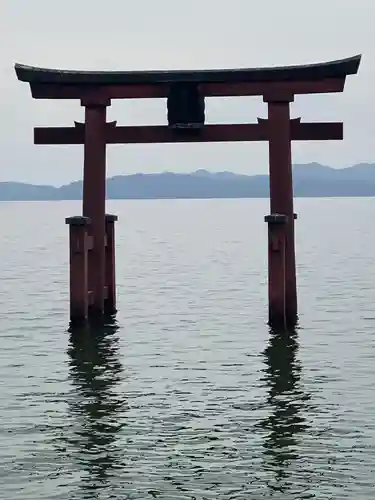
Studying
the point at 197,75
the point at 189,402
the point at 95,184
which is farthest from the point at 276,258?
the point at 189,402

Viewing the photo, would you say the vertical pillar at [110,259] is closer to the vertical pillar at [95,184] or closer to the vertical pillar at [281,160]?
the vertical pillar at [95,184]

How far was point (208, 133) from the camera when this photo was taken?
20.2m

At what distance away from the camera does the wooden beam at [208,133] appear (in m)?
20.1

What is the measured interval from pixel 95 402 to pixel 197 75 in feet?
24.4

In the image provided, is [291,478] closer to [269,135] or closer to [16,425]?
[16,425]

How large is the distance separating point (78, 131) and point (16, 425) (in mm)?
8683

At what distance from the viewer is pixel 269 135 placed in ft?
65.6

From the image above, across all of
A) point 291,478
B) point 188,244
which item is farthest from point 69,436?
point 188,244

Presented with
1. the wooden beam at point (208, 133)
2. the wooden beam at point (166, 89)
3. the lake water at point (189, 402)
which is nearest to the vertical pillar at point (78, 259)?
the lake water at point (189, 402)

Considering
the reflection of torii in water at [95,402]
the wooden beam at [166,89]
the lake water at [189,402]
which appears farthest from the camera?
the wooden beam at [166,89]

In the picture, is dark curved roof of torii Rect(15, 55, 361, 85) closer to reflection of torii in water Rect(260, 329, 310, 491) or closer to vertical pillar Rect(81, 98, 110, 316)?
vertical pillar Rect(81, 98, 110, 316)

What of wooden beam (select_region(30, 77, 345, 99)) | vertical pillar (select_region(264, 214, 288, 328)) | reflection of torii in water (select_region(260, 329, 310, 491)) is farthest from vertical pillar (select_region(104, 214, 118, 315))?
vertical pillar (select_region(264, 214, 288, 328))

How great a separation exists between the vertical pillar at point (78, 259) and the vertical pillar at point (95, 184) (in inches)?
22.7

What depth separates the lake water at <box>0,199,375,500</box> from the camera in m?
10.9
